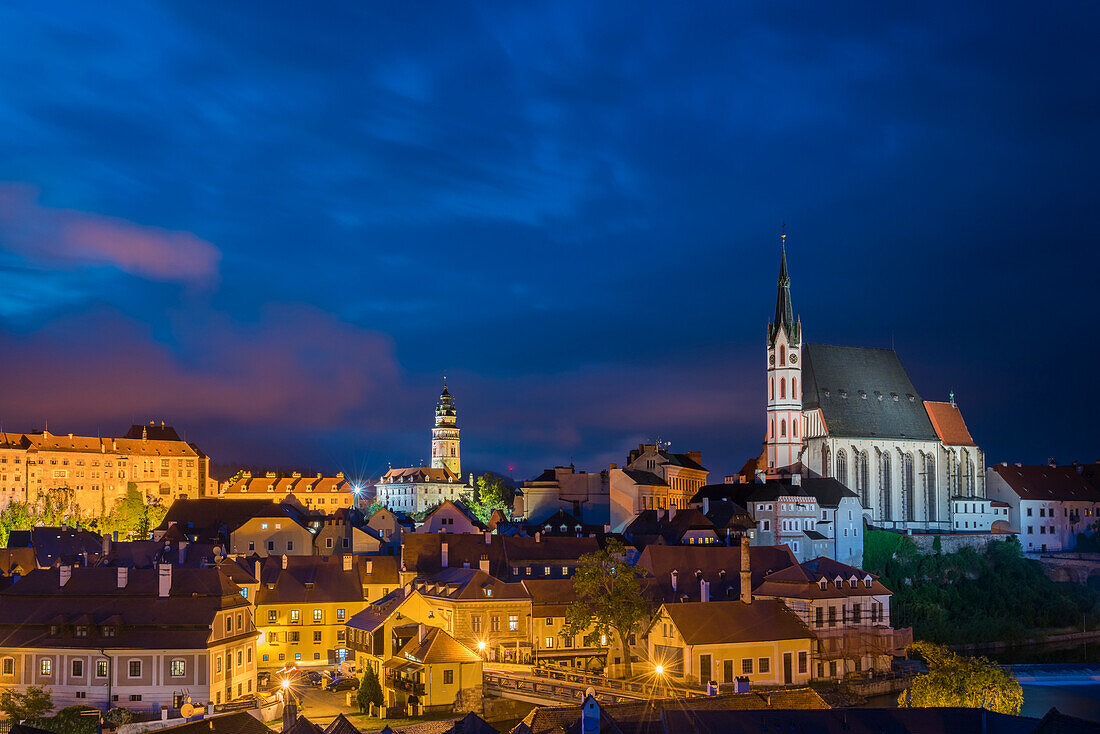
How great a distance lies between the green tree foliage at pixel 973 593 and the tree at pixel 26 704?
51228mm

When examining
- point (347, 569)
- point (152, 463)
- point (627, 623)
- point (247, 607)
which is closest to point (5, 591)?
point (247, 607)

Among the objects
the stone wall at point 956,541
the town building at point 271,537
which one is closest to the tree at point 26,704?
the town building at point 271,537

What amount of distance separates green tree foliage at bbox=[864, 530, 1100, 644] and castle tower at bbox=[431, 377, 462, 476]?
99874 millimetres

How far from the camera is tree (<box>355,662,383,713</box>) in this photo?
49.1 metres

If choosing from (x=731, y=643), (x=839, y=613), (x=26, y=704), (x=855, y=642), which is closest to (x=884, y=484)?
(x=839, y=613)

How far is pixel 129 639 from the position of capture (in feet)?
164

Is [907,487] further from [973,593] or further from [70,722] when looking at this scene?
[70,722]

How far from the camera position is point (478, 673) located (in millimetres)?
50094

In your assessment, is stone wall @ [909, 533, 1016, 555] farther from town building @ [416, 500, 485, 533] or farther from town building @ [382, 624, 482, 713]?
town building @ [382, 624, 482, 713]

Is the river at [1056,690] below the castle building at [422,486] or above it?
below

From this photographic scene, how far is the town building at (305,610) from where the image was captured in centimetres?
5906

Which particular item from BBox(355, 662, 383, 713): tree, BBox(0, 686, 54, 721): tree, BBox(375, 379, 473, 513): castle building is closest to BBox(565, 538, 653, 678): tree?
BBox(355, 662, 383, 713): tree

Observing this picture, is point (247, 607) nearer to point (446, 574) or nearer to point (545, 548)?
point (446, 574)

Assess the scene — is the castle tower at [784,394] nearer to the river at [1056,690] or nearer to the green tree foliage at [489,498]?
the river at [1056,690]
